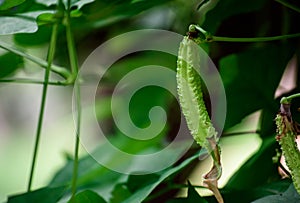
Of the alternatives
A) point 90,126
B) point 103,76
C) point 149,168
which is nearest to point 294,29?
point 149,168

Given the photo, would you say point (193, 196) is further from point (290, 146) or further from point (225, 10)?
point (225, 10)

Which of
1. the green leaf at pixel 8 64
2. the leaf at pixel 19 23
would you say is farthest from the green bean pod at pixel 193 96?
the green leaf at pixel 8 64

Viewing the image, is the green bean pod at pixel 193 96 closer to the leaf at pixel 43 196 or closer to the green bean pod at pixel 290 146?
the green bean pod at pixel 290 146

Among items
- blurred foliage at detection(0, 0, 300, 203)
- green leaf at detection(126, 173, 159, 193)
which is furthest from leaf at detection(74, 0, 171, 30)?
green leaf at detection(126, 173, 159, 193)

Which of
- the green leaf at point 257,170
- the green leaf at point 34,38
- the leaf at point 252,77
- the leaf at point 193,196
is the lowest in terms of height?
the green leaf at point 257,170

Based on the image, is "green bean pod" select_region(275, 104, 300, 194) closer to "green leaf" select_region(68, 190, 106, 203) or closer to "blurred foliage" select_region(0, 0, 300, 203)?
"blurred foliage" select_region(0, 0, 300, 203)

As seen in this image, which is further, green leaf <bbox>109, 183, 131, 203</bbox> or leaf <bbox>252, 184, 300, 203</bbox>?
green leaf <bbox>109, 183, 131, 203</bbox>
